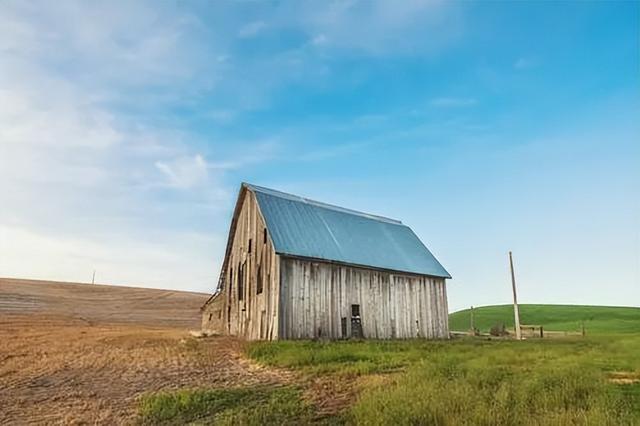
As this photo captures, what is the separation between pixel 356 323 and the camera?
2464 cm

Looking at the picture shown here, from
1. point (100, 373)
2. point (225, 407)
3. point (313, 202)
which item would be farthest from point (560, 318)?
point (225, 407)

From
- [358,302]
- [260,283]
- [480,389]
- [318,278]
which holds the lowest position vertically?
[480,389]

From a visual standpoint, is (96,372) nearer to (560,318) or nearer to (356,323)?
(356,323)

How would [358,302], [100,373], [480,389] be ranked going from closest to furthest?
[480,389]
[100,373]
[358,302]

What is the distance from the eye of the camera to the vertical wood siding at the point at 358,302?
22562 mm

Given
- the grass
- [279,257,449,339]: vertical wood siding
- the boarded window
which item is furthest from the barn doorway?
the grass

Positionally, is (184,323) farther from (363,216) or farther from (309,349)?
(309,349)

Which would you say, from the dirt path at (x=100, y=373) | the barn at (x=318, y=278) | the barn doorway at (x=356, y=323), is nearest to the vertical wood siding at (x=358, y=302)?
the barn at (x=318, y=278)

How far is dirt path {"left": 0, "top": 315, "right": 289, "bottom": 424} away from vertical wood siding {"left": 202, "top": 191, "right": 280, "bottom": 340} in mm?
1931

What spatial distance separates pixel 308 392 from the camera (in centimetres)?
1163

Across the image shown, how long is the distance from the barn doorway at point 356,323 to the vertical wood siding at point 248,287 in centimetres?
434

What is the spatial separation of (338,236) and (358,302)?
376 centimetres

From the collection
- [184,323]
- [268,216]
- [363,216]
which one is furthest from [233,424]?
[184,323]

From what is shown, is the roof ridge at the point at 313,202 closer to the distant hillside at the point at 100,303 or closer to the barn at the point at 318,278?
the barn at the point at 318,278
